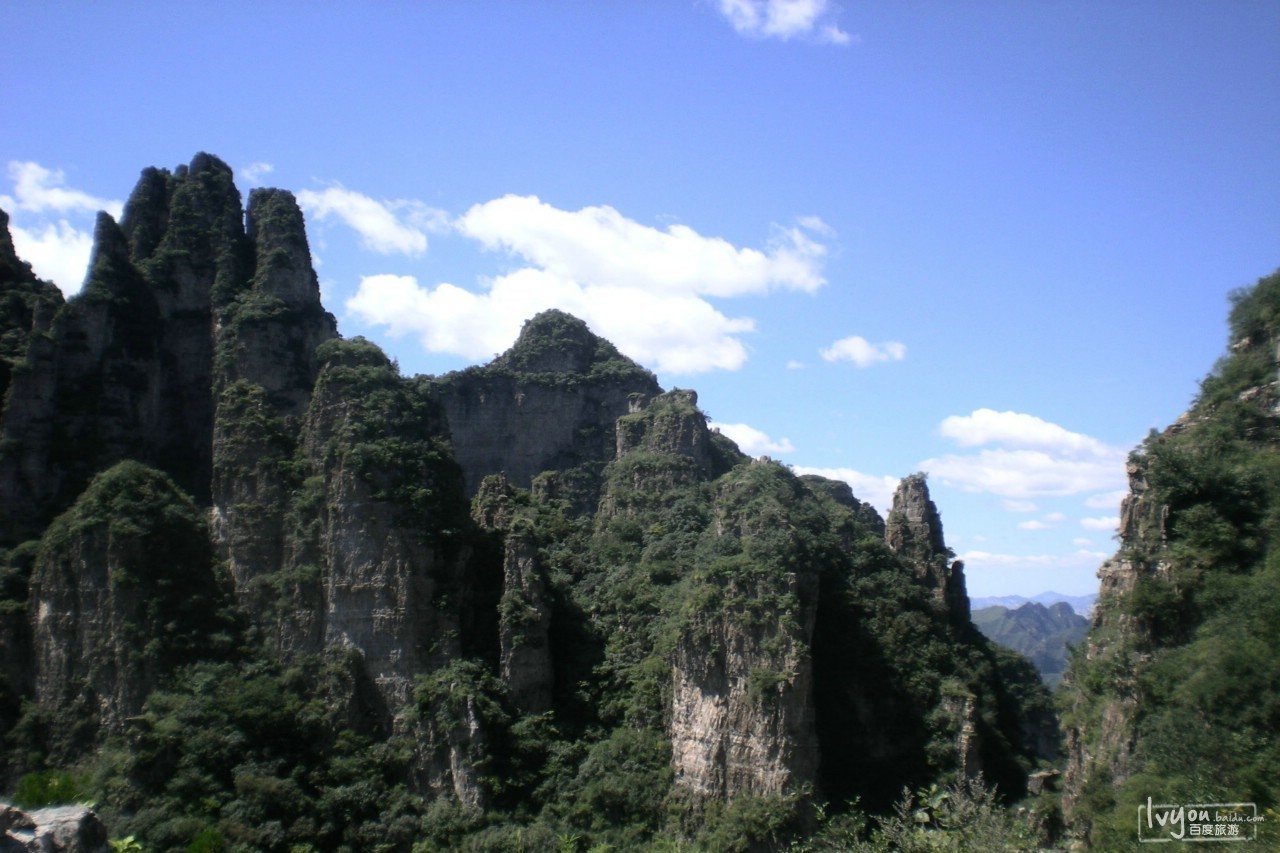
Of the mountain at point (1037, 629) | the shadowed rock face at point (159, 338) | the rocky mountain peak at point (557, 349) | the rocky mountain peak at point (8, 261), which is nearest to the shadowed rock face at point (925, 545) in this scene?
the rocky mountain peak at point (557, 349)

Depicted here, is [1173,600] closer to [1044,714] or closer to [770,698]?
[770,698]

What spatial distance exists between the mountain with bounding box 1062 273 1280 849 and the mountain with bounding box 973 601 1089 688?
105000 millimetres

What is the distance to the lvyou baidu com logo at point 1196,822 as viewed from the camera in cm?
1862

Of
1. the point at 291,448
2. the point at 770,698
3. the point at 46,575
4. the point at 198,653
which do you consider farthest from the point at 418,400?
the point at 770,698

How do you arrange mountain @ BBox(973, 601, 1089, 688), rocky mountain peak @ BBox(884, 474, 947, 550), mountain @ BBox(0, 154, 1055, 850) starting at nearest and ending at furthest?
mountain @ BBox(0, 154, 1055, 850) < rocky mountain peak @ BBox(884, 474, 947, 550) < mountain @ BBox(973, 601, 1089, 688)

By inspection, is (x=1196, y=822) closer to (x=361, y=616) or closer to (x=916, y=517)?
(x=361, y=616)

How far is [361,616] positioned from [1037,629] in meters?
151

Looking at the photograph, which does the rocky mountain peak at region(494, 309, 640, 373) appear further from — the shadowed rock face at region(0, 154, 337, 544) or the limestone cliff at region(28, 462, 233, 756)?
the limestone cliff at region(28, 462, 233, 756)

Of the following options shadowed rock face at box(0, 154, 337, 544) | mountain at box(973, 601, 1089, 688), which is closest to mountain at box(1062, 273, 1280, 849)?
shadowed rock face at box(0, 154, 337, 544)

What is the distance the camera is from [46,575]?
1494 inches

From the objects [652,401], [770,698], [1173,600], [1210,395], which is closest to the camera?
[1173,600]

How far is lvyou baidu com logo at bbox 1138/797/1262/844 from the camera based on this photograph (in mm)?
18625

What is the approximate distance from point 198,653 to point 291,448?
312 inches

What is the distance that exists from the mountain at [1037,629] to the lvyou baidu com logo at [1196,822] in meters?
112
